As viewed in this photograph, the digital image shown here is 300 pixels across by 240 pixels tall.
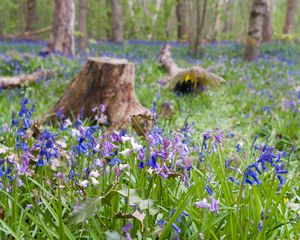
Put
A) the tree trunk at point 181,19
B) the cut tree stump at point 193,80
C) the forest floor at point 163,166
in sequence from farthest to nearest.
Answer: the tree trunk at point 181,19 → the cut tree stump at point 193,80 → the forest floor at point 163,166

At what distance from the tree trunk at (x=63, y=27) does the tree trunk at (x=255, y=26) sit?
4878 mm

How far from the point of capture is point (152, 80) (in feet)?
25.1

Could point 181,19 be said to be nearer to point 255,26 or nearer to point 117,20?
point 117,20

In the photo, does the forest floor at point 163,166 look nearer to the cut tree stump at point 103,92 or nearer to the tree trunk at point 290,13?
the cut tree stump at point 103,92

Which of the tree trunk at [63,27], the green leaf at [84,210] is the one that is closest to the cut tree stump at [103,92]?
the green leaf at [84,210]

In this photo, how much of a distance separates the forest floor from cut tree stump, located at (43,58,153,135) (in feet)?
1.49

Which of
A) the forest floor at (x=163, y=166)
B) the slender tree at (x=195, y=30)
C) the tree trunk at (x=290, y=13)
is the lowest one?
the forest floor at (x=163, y=166)

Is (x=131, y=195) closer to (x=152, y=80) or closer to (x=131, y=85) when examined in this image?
(x=131, y=85)

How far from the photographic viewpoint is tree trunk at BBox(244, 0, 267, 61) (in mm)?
10719

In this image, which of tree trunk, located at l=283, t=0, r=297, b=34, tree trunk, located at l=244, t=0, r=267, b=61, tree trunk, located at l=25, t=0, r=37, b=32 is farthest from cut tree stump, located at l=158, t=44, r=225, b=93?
tree trunk, located at l=25, t=0, r=37, b=32

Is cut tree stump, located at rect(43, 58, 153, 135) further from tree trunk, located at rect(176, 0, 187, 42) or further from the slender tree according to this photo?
Result: tree trunk, located at rect(176, 0, 187, 42)

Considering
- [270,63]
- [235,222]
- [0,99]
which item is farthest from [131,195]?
[270,63]

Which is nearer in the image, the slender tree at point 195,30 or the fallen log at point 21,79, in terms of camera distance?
the fallen log at point 21,79

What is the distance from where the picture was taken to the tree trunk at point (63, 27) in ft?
35.2
